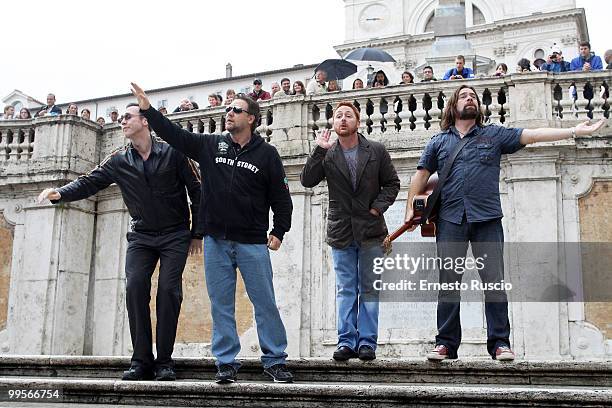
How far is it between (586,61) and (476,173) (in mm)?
6843

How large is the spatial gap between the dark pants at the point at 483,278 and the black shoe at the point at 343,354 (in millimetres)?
684

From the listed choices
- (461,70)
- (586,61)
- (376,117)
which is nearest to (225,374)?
(376,117)

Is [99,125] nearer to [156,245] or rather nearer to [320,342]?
[320,342]

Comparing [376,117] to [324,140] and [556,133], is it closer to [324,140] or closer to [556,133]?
[324,140]

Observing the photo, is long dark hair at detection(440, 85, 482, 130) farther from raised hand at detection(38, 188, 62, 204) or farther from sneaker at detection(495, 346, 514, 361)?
raised hand at detection(38, 188, 62, 204)

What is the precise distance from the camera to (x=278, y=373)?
5.12m

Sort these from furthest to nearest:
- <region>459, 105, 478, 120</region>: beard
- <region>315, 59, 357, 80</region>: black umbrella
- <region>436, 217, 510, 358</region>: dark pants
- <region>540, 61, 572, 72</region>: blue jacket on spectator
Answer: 1. <region>315, 59, 357, 80</region>: black umbrella
2. <region>540, 61, 572, 72</region>: blue jacket on spectator
3. <region>459, 105, 478, 120</region>: beard
4. <region>436, 217, 510, 358</region>: dark pants

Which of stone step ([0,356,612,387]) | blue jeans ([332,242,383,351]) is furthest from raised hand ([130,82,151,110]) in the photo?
stone step ([0,356,612,387])

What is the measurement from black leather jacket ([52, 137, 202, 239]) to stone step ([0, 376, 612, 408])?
52.6 inches

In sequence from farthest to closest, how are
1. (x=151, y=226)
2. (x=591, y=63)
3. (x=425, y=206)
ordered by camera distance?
(x=591, y=63), (x=425, y=206), (x=151, y=226)

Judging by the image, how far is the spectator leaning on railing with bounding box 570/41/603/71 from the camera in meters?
11.1

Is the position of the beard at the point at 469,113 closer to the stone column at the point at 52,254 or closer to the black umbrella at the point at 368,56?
the stone column at the point at 52,254

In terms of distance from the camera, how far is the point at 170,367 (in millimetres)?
5484

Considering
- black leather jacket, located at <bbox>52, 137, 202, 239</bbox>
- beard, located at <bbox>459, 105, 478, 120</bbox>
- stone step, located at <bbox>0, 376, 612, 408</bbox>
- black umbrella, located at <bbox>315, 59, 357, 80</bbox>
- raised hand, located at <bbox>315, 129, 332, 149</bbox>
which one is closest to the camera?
stone step, located at <bbox>0, 376, 612, 408</bbox>
